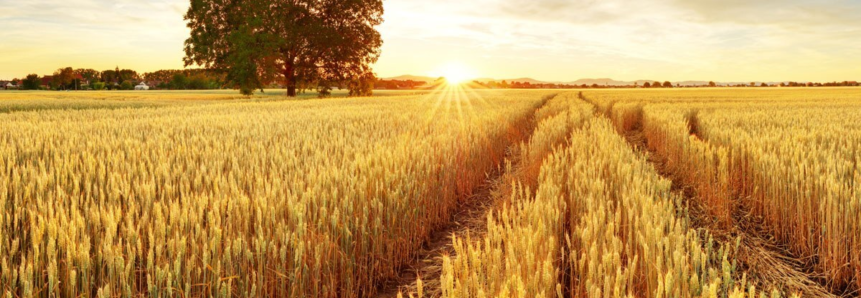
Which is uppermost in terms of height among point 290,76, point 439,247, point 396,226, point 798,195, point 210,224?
point 290,76

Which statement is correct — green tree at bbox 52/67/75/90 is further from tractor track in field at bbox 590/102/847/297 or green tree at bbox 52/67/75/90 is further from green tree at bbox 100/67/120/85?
tractor track in field at bbox 590/102/847/297

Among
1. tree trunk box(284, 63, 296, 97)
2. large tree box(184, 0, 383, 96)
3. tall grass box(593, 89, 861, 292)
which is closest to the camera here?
tall grass box(593, 89, 861, 292)

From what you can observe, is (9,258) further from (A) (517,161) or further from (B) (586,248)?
(A) (517,161)

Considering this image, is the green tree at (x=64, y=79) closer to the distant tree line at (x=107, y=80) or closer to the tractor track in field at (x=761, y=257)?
the distant tree line at (x=107, y=80)

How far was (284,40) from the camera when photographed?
95.8ft

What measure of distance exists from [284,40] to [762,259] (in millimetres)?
28927

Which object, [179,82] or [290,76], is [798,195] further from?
[179,82]

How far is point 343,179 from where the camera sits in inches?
134

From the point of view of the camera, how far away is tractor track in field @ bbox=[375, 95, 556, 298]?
305 centimetres

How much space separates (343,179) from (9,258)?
6.05ft

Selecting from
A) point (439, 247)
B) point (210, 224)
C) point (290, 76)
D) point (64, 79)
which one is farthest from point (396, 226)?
point (64, 79)

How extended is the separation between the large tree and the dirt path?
27.6 metres

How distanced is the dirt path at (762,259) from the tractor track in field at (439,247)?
160cm

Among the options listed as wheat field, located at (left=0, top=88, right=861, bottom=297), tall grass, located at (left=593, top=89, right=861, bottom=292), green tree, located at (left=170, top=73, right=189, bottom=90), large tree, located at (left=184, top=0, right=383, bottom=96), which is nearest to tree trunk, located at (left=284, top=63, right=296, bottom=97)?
large tree, located at (left=184, top=0, right=383, bottom=96)
